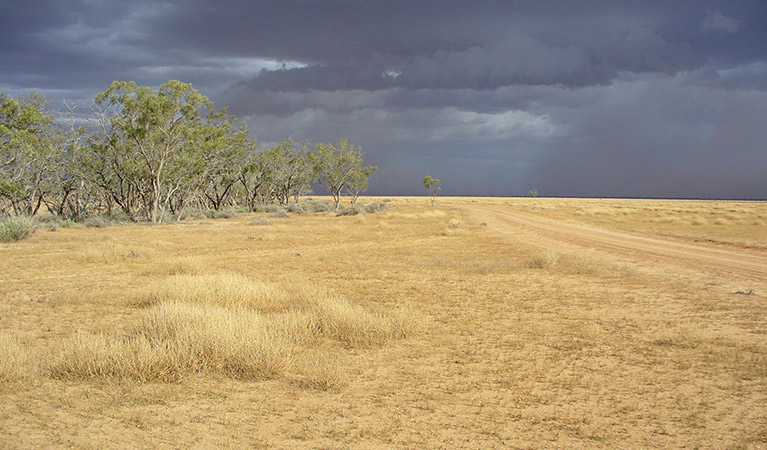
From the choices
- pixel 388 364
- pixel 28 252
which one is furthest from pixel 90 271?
pixel 388 364

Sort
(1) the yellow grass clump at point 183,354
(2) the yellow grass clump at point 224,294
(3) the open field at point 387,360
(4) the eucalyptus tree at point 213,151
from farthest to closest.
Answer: (4) the eucalyptus tree at point 213,151
(2) the yellow grass clump at point 224,294
(1) the yellow grass clump at point 183,354
(3) the open field at point 387,360

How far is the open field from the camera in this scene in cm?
459

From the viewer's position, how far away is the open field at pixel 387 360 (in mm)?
4586

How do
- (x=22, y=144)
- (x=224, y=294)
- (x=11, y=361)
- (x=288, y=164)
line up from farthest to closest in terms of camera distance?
(x=288, y=164) → (x=22, y=144) → (x=224, y=294) → (x=11, y=361)


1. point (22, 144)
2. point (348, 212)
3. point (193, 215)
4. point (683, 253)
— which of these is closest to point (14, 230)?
point (22, 144)

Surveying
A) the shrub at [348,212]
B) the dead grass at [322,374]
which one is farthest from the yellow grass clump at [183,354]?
the shrub at [348,212]

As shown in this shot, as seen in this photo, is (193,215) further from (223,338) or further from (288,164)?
(223,338)

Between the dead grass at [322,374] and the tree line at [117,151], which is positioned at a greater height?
the tree line at [117,151]

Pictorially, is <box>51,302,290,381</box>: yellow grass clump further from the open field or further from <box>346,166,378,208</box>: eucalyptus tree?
<box>346,166,378,208</box>: eucalyptus tree

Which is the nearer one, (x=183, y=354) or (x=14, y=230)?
(x=183, y=354)

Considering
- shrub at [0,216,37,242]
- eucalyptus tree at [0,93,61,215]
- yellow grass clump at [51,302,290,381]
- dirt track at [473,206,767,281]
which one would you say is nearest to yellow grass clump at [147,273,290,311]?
yellow grass clump at [51,302,290,381]

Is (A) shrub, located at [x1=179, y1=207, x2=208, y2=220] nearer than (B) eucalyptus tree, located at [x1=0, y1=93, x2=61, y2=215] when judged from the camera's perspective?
No

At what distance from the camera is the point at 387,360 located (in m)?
6.72

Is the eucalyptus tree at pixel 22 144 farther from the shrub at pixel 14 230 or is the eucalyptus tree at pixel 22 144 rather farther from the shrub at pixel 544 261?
the shrub at pixel 544 261
